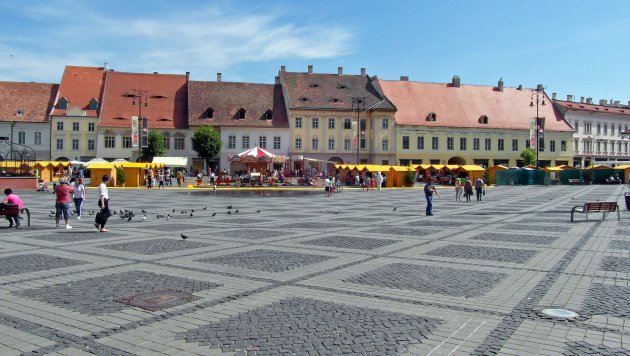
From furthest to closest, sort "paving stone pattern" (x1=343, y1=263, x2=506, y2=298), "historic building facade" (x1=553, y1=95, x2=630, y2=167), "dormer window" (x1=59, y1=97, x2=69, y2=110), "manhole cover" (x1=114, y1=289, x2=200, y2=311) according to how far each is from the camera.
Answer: "historic building facade" (x1=553, y1=95, x2=630, y2=167)
"dormer window" (x1=59, y1=97, x2=69, y2=110)
"paving stone pattern" (x1=343, y1=263, x2=506, y2=298)
"manhole cover" (x1=114, y1=289, x2=200, y2=311)

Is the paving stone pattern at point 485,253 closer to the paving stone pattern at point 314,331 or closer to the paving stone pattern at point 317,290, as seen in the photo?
the paving stone pattern at point 317,290

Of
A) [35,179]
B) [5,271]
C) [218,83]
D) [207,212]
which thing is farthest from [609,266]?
[218,83]

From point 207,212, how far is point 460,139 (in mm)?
53648

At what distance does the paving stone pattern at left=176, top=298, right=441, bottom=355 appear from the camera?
5.72 m

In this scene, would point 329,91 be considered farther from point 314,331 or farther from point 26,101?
point 314,331

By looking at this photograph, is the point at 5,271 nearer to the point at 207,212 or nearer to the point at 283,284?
the point at 283,284

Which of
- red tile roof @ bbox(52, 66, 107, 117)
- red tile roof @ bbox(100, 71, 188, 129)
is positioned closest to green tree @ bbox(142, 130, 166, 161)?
red tile roof @ bbox(100, 71, 188, 129)

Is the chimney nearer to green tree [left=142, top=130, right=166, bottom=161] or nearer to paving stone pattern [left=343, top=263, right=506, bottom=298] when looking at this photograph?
green tree [left=142, top=130, right=166, bottom=161]

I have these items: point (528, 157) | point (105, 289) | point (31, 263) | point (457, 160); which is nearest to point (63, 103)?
point (457, 160)

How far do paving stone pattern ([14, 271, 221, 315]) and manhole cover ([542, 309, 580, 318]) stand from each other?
4.82m

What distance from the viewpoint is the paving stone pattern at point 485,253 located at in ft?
36.8

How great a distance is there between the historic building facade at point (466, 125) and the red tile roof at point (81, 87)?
1404 inches

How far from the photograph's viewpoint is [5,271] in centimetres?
959

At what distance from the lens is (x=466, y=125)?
7012cm
